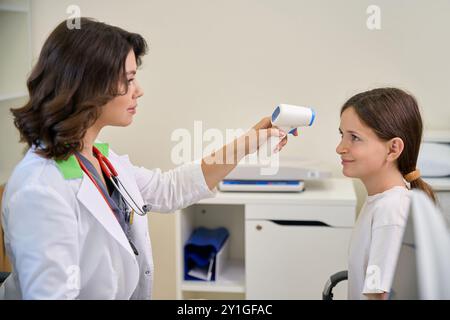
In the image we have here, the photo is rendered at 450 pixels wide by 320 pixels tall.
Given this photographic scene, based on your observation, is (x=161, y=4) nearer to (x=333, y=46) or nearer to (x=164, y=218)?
(x=333, y=46)

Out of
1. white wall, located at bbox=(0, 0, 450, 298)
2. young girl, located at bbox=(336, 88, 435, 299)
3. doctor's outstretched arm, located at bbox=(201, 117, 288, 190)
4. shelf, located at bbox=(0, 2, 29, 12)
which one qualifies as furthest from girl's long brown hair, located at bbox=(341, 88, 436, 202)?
shelf, located at bbox=(0, 2, 29, 12)

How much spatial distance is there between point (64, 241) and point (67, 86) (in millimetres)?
292

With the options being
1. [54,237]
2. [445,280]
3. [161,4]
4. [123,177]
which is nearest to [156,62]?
[161,4]

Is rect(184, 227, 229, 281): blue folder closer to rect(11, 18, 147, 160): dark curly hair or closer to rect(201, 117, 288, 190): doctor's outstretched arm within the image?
rect(201, 117, 288, 190): doctor's outstretched arm

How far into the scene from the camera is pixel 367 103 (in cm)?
136

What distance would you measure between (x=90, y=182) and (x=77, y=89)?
0.60ft

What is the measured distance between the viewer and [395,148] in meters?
1.33

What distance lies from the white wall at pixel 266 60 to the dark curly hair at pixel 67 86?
1.25 m

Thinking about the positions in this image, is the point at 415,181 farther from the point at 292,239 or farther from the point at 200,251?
the point at 200,251

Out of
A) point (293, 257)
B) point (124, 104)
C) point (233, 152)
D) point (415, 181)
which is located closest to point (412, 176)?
point (415, 181)

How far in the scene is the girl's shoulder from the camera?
1.17 m

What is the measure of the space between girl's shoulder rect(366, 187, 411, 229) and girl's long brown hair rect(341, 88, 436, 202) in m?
0.09

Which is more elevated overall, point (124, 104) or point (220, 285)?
point (124, 104)

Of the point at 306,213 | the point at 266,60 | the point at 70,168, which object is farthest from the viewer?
the point at 266,60
